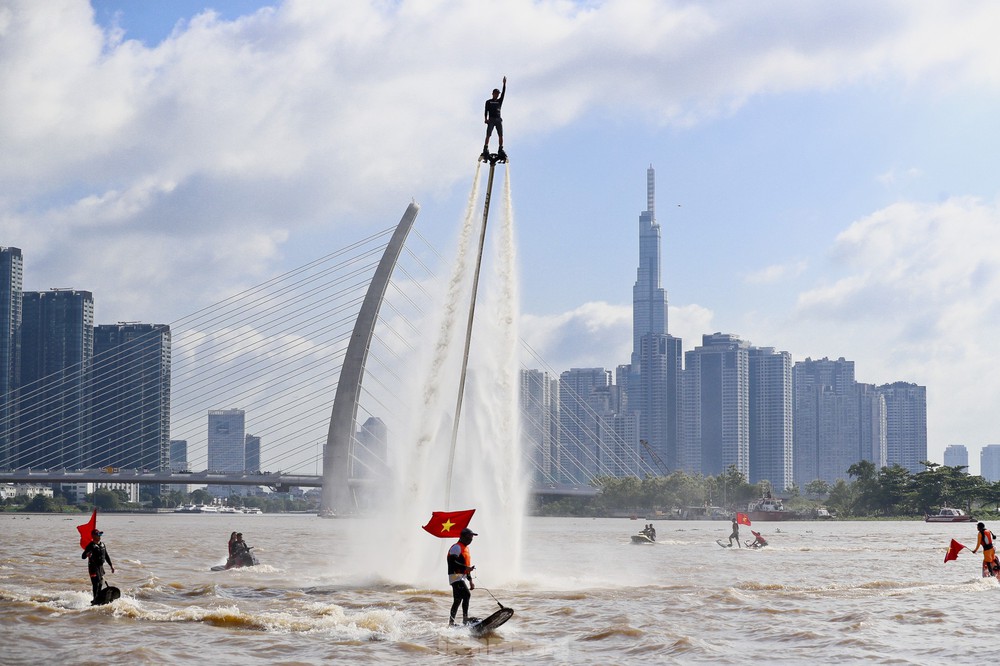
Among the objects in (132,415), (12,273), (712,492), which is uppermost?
(12,273)

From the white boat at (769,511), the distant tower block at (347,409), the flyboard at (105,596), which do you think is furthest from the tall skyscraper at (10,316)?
the flyboard at (105,596)

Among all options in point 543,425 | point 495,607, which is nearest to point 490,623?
point 495,607

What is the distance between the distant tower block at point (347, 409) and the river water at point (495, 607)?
36.4 meters

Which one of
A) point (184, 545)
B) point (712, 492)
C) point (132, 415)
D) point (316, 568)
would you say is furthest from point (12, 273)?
point (316, 568)

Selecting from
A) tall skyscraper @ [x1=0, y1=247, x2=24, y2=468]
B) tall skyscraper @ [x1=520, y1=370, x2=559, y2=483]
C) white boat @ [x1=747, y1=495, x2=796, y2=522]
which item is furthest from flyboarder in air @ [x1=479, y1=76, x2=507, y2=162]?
tall skyscraper @ [x1=0, y1=247, x2=24, y2=468]

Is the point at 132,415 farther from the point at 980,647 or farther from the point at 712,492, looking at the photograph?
the point at 980,647

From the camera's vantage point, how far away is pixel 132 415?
528 ft

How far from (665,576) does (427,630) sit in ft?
54.6

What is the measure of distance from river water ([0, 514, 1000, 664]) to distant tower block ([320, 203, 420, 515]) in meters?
36.4

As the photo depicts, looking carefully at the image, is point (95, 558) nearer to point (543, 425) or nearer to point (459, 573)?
point (459, 573)

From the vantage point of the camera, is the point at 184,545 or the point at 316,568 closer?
the point at 316,568

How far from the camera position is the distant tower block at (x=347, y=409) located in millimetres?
76375

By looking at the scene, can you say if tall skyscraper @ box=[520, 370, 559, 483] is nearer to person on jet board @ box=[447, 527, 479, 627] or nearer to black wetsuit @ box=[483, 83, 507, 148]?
black wetsuit @ box=[483, 83, 507, 148]

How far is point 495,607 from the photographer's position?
24906 mm
